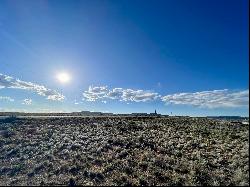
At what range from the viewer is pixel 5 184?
21500 millimetres

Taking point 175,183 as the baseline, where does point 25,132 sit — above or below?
above

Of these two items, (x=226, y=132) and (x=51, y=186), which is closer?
(x=51, y=186)

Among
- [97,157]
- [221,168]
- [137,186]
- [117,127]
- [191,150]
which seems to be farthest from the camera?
[117,127]

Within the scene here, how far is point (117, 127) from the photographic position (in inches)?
1596

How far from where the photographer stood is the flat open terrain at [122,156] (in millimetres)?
21875

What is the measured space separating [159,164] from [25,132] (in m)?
18.1

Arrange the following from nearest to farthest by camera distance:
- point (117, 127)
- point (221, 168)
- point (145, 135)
A: 1. point (221, 168)
2. point (145, 135)
3. point (117, 127)

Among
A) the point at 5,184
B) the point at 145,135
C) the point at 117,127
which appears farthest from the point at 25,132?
the point at 5,184

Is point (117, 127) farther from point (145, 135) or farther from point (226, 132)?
point (226, 132)

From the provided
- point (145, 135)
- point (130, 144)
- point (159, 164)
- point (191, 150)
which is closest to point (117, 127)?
point (145, 135)

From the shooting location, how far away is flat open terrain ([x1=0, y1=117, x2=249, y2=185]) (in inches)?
861

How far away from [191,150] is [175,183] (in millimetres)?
8442

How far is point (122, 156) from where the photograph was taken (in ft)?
87.2

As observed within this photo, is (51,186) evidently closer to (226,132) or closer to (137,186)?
(137,186)
